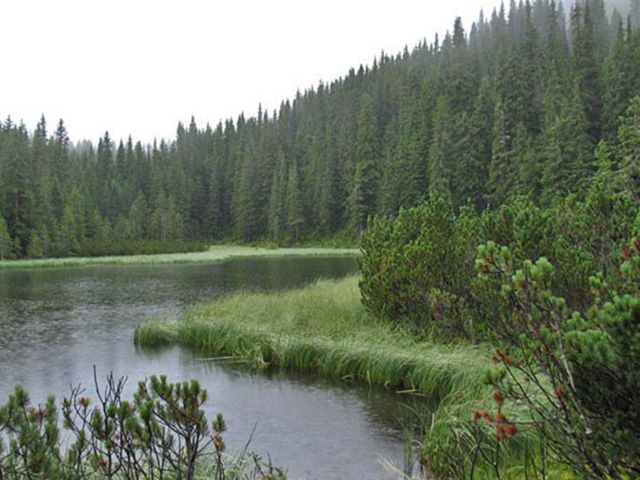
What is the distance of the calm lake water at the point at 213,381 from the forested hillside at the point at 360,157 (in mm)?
29672

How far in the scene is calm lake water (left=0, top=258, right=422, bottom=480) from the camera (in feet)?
27.2

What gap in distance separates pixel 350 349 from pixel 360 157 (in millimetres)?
69541

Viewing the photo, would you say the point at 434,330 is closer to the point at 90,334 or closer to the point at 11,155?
the point at 90,334

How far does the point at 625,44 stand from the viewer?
65.7m

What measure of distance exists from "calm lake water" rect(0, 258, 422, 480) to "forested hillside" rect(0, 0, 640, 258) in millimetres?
29672

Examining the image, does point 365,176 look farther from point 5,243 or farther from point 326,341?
point 326,341

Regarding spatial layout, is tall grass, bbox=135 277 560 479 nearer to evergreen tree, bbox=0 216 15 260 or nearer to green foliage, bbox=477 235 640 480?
green foliage, bbox=477 235 640 480

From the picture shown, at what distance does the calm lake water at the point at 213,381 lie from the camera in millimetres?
8297

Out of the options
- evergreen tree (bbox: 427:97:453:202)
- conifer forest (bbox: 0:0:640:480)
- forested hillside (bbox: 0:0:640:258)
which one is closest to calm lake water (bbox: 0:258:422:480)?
conifer forest (bbox: 0:0:640:480)

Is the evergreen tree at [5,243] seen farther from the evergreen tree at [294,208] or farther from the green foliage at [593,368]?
the green foliage at [593,368]

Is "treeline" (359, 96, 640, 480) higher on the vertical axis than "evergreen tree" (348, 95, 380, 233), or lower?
lower

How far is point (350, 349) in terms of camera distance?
12.6 m

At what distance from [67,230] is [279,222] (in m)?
32.2

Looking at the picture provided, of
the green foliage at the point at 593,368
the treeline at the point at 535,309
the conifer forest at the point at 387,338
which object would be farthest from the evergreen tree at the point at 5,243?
the green foliage at the point at 593,368
